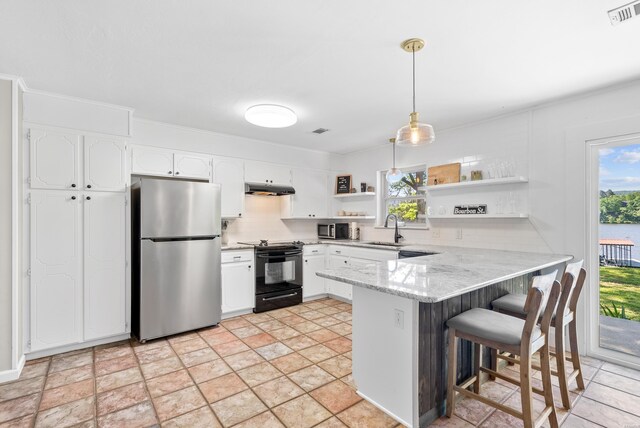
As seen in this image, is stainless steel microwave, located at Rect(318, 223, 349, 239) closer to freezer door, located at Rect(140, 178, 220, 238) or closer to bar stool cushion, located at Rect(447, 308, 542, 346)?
freezer door, located at Rect(140, 178, 220, 238)

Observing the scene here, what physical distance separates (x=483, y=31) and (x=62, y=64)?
305 cm

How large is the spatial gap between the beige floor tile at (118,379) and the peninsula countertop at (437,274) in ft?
6.12

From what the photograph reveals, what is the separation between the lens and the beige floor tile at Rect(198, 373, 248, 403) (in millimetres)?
2347

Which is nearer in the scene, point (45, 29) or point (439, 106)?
point (45, 29)

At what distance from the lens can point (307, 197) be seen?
5.32m

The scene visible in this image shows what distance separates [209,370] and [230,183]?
8.16ft

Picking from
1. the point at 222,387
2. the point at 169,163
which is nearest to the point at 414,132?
the point at 222,387

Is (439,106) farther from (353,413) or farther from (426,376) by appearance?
(353,413)

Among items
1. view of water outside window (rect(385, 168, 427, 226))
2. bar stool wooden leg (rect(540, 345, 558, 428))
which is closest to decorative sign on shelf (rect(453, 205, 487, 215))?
view of water outside window (rect(385, 168, 427, 226))

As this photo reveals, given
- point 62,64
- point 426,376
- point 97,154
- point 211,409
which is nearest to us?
point 426,376

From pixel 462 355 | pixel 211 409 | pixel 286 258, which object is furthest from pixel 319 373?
pixel 286 258

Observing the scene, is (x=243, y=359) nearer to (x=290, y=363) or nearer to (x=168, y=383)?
(x=290, y=363)

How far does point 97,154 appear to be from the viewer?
3.27 metres

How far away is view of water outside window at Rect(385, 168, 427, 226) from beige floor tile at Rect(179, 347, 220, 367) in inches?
124
